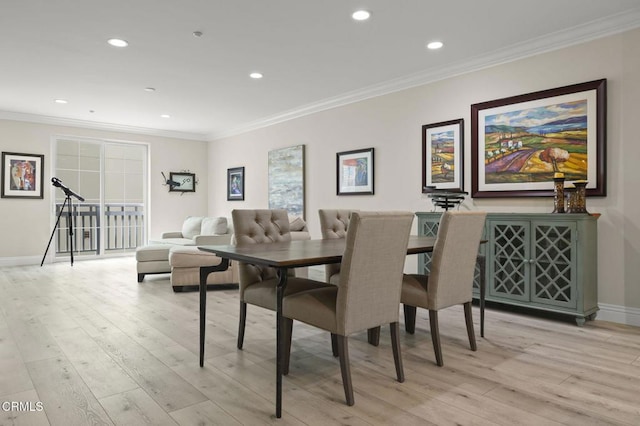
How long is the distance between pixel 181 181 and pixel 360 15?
599 centimetres

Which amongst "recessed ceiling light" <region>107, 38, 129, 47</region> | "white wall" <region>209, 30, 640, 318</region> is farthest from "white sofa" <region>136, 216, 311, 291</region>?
"recessed ceiling light" <region>107, 38, 129, 47</region>

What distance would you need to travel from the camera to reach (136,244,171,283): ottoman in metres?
5.25

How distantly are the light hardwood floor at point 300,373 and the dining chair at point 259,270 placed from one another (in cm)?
37

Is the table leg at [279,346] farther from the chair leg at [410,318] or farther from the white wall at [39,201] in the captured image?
the white wall at [39,201]

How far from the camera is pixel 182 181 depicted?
827 cm

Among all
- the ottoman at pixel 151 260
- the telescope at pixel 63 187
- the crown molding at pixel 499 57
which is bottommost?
the ottoman at pixel 151 260

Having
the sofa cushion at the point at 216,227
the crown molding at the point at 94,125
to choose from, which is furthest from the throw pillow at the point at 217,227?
the crown molding at the point at 94,125

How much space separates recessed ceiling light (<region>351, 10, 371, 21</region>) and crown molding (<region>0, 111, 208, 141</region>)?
5.80 meters

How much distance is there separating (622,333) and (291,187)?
178 inches

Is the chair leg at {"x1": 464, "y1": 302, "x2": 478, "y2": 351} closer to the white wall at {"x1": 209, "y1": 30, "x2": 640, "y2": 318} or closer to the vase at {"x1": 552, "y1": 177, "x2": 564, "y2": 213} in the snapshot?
the vase at {"x1": 552, "y1": 177, "x2": 564, "y2": 213}

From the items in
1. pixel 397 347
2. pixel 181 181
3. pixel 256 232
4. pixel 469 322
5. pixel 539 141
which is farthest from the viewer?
pixel 181 181

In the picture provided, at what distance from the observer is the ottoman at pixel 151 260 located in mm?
5254

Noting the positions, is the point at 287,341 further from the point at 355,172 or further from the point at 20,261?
the point at 20,261

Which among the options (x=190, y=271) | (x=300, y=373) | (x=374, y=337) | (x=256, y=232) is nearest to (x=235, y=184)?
(x=190, y=271)
